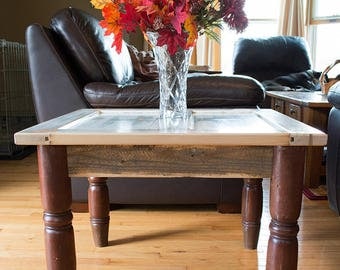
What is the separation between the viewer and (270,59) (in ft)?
12.2

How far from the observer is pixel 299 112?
2.19 meters

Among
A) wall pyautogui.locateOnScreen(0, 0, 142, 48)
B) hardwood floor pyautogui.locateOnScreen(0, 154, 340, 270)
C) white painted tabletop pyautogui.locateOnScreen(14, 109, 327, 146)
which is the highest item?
wall pyautogui.locateOnScreen(0, 0, 142, 48)

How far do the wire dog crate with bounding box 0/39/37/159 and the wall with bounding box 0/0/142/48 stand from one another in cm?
70

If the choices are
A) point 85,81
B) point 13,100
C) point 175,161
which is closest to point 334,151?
point 175,161

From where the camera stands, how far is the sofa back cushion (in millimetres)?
1593

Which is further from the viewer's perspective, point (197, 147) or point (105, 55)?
point (105, 55)

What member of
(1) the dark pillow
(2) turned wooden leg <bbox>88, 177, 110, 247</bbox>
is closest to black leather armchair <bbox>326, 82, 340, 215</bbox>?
(2) turned wooden leg <bbox>88, 177, 110, 247</bbox>

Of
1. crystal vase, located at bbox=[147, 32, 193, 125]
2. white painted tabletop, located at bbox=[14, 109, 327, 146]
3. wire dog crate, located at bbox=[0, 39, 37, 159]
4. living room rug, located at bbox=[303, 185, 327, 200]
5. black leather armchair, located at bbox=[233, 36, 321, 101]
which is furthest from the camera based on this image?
black leather armchair, located at bbox=[233, 36, 321, 101]

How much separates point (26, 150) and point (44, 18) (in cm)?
157

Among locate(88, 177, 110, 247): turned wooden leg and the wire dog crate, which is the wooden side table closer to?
locate(88, 177, 110, 247): turned wooden leg

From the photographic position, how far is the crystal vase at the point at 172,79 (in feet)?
3.57

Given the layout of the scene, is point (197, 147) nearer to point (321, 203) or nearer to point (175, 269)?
point (175, 269)

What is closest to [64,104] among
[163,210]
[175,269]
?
[163,210]

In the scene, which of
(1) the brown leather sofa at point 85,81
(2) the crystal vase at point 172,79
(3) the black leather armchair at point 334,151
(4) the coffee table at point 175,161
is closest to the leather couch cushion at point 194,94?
(1) the brown leather sofa at point 85,81
